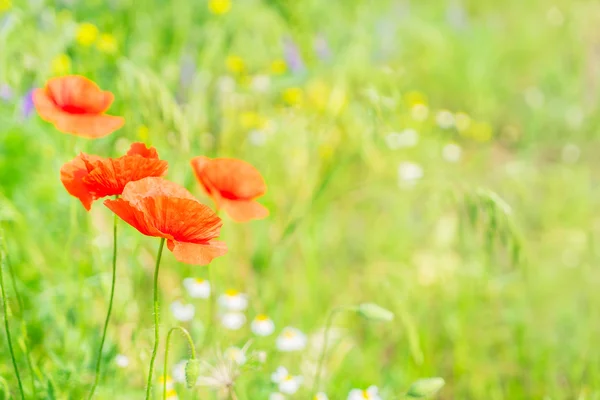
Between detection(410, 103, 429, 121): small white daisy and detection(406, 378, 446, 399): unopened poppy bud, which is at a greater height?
detection(410, 103, 429, 121): small white daisy

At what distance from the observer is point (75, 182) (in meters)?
0.82

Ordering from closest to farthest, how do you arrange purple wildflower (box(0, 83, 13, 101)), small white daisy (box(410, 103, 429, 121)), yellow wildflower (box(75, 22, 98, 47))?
purple wildflower (box(0, 83, 13, 101)) < yellow wildflower (box(75, 22, 98, 47)) < small white daisy (box(410, 103, 429, 121))

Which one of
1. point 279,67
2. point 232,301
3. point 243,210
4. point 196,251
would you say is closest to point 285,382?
point 232,301

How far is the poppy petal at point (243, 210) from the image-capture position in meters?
0.94

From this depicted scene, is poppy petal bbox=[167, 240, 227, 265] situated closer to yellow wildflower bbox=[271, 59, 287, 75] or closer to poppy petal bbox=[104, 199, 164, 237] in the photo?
poppy petal bbox=[104, 199, 164, 237]

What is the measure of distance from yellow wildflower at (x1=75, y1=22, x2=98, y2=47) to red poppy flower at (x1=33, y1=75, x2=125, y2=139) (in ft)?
3.51

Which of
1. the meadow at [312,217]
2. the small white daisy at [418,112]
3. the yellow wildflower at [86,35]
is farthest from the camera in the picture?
the small white daisy at [418,112]

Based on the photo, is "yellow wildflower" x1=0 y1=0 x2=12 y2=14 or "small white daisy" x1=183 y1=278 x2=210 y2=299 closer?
"small white daisy" x1=183 y1=278 x2=210 y2=299

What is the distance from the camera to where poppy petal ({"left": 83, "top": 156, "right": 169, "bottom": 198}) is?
771 mm

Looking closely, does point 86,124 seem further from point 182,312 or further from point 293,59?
point 293,59

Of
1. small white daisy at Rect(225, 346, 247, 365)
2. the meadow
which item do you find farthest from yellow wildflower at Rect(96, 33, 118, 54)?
small white daisy at Rect(225, 346, 247, 365)

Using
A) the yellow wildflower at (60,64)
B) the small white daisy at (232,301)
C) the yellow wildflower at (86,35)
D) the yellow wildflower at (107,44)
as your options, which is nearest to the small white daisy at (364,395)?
the small white daisy at (232,301)

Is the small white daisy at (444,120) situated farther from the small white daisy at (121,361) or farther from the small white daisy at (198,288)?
the small white daisy at (121,361)

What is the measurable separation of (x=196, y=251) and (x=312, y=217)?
930 mm
